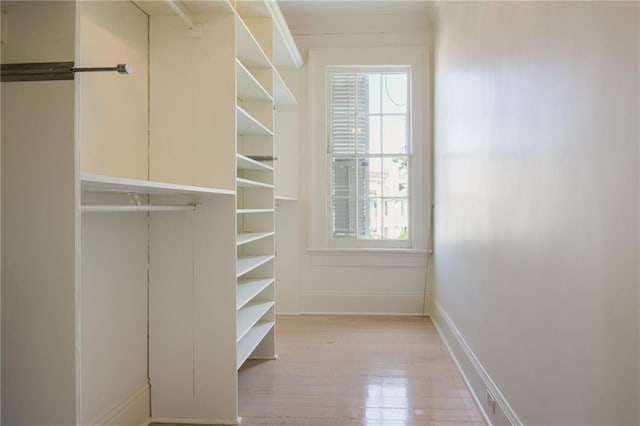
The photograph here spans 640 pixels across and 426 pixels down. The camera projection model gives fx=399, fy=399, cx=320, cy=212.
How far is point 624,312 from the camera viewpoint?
3.07 feet

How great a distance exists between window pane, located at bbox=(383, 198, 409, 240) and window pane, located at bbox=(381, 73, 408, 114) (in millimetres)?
927

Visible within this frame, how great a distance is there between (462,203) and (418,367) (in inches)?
44.7

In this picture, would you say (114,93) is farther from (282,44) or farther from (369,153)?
(369,153)

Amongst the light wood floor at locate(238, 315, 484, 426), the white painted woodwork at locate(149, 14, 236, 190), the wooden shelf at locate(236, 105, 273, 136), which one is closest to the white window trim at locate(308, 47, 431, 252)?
the light wood floor at locate(238, 315, 484, 426)

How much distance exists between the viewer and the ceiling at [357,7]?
3697mm

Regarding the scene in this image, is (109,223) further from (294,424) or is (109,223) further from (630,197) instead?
(630,197)

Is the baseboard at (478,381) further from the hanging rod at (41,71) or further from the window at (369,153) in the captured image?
the hanging rod at (41,71)

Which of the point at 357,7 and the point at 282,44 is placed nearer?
the point at 282,44

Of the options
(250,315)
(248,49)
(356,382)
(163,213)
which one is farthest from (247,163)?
(356,382)

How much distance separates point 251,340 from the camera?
2482 millimetres

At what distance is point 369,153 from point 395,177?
358 millimetres

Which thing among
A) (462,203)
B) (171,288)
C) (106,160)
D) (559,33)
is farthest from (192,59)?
(462,203)

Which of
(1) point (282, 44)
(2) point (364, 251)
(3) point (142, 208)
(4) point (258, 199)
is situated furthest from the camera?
(2) point (364, 251)

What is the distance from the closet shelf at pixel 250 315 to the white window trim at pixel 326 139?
1290 millimetres
